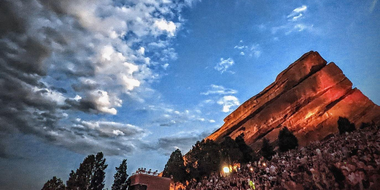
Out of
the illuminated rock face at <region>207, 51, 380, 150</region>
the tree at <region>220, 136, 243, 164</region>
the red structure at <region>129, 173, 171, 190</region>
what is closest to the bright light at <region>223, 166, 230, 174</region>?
the tree at <region>220, 136, 243, 164</region>

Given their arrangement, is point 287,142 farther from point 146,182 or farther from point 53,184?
point 53,184

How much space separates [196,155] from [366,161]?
31.7m

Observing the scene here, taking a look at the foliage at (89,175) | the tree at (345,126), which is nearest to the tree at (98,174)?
the foliage at (89,175)

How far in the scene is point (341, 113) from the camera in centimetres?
4384

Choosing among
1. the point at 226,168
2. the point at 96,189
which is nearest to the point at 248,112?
the point at 226,168

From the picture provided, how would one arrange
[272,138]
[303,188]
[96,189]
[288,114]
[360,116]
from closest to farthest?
[303,188], [96,189], [360,116], [272,138], [288,114]

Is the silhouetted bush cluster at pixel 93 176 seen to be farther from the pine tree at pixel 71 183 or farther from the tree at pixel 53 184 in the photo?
the tree at pixel 53 184

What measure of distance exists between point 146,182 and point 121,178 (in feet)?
36.0

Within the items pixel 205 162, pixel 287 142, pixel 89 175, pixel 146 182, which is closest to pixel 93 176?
pixel 89 175

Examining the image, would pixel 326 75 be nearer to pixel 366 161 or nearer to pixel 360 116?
pixel 360 116

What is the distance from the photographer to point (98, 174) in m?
37.8

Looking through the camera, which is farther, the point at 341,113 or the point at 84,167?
the point at 341,113

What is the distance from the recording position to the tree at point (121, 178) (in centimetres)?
3756

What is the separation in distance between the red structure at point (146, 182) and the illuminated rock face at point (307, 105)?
26337 millimetres
